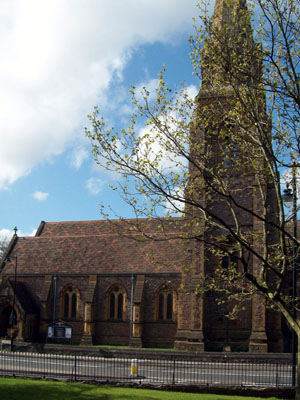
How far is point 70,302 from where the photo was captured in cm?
3916

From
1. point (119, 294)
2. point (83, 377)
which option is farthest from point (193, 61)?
point (119, 294)

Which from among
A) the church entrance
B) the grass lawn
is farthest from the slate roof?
the grass lawn

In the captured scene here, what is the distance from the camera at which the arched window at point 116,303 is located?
37.1 metres

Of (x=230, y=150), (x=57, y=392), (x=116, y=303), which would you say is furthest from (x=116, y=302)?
(x=230, y=150)

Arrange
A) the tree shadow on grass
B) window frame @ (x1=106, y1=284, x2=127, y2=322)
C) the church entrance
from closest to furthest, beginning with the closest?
1. the tree shadow on grass
2. window frame @ (x1=106, y1=284, x2=127, y2=322)
3. the church entrance

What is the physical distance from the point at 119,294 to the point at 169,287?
14.5 feet

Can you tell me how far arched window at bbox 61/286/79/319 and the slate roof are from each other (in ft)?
5.10

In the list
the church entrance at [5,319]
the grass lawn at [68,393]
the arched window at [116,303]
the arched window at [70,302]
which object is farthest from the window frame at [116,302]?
the grass lawn at [68,393]

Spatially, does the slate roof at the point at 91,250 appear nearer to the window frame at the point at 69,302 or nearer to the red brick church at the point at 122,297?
the red brick church at the point at 122,297

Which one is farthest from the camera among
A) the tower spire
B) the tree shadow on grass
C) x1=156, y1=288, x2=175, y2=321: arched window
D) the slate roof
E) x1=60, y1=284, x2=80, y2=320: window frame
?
x1=60, y1=284, x2=80, y2=320: window frame

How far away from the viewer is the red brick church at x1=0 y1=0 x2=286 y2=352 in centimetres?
3078

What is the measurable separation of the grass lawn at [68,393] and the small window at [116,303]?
758 inches

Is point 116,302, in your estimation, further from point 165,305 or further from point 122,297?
point 165,305

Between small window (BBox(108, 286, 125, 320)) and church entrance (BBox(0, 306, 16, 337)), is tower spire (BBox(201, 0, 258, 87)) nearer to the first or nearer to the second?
small window (BBox(108, 286, 125, 320))
